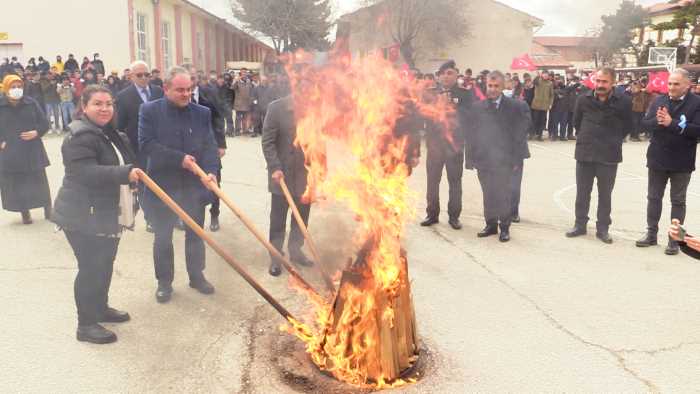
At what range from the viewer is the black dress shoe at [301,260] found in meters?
5.73

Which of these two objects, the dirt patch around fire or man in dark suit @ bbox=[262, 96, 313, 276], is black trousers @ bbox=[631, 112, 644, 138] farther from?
the dirt patch around fire

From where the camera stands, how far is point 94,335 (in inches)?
159

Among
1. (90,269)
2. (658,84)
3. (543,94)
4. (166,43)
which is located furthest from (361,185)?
(166,43)

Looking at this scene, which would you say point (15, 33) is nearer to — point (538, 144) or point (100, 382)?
point (538, 144)

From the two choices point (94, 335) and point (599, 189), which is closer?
point (94, 335)

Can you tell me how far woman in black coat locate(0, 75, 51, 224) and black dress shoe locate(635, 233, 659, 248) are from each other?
745 cm

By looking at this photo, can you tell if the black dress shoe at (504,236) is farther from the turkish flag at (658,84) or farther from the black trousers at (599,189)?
the turkish flag at (658,84)

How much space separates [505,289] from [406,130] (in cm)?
237

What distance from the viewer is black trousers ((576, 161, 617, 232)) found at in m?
6.66

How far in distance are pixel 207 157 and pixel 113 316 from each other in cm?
158

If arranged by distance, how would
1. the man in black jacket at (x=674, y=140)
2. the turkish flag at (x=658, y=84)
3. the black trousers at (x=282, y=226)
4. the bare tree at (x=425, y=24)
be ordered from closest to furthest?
the black trousers at (x=282, y=226)
the man in black jacket at (x=674, y=140)
the turkish flag at (x=658, y=84)
the bare tree at (x=425, y=24)

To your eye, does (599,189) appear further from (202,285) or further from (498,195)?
(202,285)

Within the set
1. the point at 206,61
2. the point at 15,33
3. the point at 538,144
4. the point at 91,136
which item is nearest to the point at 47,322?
the point at 91,136

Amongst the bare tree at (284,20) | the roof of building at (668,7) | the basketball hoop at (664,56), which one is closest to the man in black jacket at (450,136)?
the basketball hoop at (664,56)
